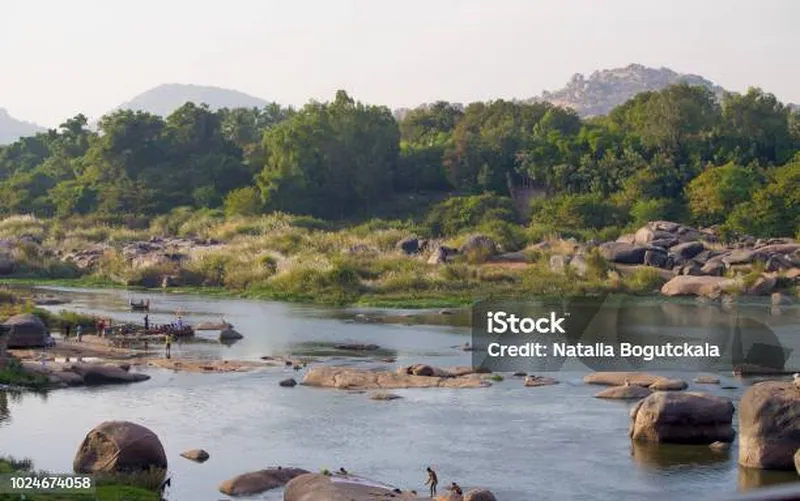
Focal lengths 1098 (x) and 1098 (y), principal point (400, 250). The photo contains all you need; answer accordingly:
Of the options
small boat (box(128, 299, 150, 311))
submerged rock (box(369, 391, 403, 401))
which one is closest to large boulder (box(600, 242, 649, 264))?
small boat (box(128, 299, 150, 311))

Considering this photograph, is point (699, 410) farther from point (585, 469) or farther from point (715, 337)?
point (715, 337)

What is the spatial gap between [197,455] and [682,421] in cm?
1366

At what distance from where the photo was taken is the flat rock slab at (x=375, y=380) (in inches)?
1617

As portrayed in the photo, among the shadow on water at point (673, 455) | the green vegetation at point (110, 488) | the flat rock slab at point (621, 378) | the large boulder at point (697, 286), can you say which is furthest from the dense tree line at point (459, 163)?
the green vegetation at point (110, 488)

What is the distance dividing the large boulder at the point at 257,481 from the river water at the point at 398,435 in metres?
0.41

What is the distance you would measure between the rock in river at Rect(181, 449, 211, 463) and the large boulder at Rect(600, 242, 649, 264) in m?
52.2

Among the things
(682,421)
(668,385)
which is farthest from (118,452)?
(668,385)

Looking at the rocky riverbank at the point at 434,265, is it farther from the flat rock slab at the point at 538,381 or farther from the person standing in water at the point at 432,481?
the person standing in water at the point at 432,481

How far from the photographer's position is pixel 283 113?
550ft

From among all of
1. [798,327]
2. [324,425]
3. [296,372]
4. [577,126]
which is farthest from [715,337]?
[577,126]

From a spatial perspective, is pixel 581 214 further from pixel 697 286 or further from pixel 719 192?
pixel 697 286

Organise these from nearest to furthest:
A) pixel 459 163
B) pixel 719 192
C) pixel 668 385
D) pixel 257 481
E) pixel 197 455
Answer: pixel 257 481 → pixel 197 455 → pixel 668 385 → pixel 719 192 → pixel 459 163

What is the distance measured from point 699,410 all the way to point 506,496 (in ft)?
28.1

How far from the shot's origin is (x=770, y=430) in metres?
28.2
